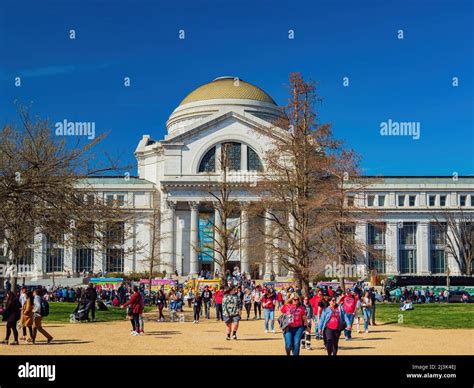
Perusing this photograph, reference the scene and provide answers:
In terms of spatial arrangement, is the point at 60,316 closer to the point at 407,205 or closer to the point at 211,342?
the point at 211,342

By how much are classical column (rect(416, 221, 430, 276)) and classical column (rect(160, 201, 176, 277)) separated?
36350 mm

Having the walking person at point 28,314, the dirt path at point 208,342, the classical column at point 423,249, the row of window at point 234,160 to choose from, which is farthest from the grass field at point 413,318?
the classical column at point 423,249

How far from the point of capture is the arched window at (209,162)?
89812 millimetres

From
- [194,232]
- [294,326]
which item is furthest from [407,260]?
[294,326]

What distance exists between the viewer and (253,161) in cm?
8950

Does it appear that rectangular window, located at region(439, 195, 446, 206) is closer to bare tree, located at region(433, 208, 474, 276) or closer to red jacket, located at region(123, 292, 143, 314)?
bare tree, located at region(433, 208, 474, 276)

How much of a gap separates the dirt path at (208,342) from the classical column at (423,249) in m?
67.6

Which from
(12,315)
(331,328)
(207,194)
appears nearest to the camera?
(331,328)

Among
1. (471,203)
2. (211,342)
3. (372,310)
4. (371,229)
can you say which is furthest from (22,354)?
(471,203)

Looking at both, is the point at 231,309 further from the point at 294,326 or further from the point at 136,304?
the point at 294,326

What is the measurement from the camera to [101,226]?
104 feet

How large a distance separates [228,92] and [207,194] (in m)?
25.1

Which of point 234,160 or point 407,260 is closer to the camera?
point 234,160

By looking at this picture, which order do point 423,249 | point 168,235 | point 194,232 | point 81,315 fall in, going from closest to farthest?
1. point 81,315
2. point 194,232
3. point 168,235
4. point 423,249
